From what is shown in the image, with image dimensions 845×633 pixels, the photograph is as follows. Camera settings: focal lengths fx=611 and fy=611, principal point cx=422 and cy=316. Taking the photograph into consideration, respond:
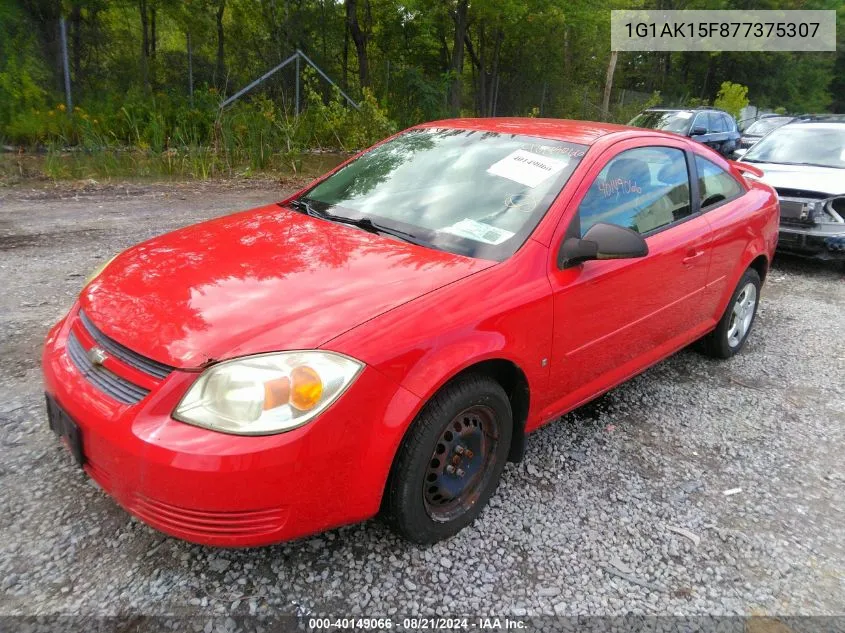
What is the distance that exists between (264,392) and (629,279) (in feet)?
6.30

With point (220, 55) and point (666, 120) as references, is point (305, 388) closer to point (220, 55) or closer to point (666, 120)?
point (666, 120)

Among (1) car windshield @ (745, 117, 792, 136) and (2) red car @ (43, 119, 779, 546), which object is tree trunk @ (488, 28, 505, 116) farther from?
(2) red car @ (43, 119, 779, 546)

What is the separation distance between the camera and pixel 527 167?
2963mm

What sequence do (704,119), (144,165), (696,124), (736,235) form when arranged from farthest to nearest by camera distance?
1. (704,119)
2. (696,124)
3. (144,165)
4. (736,235)

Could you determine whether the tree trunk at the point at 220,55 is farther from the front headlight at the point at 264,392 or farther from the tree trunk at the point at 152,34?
the front headlight at the point at 264,392

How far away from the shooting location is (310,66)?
14.1 meters

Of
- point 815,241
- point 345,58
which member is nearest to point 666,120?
point 815,241

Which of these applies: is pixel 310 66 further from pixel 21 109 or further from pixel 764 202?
pixel 764 202

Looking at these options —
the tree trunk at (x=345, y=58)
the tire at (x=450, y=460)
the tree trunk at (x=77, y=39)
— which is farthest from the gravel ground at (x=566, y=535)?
the tree trunk at (x=345, y=58)

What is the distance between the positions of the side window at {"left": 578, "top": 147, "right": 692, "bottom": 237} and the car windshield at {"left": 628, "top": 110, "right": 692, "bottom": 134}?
9776 millimetres

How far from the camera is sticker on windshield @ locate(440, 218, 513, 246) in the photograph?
263cm

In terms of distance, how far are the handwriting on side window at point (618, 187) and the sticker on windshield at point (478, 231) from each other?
0.65m

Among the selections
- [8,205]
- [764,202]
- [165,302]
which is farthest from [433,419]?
[8,205]

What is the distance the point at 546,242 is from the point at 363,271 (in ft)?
2.65
